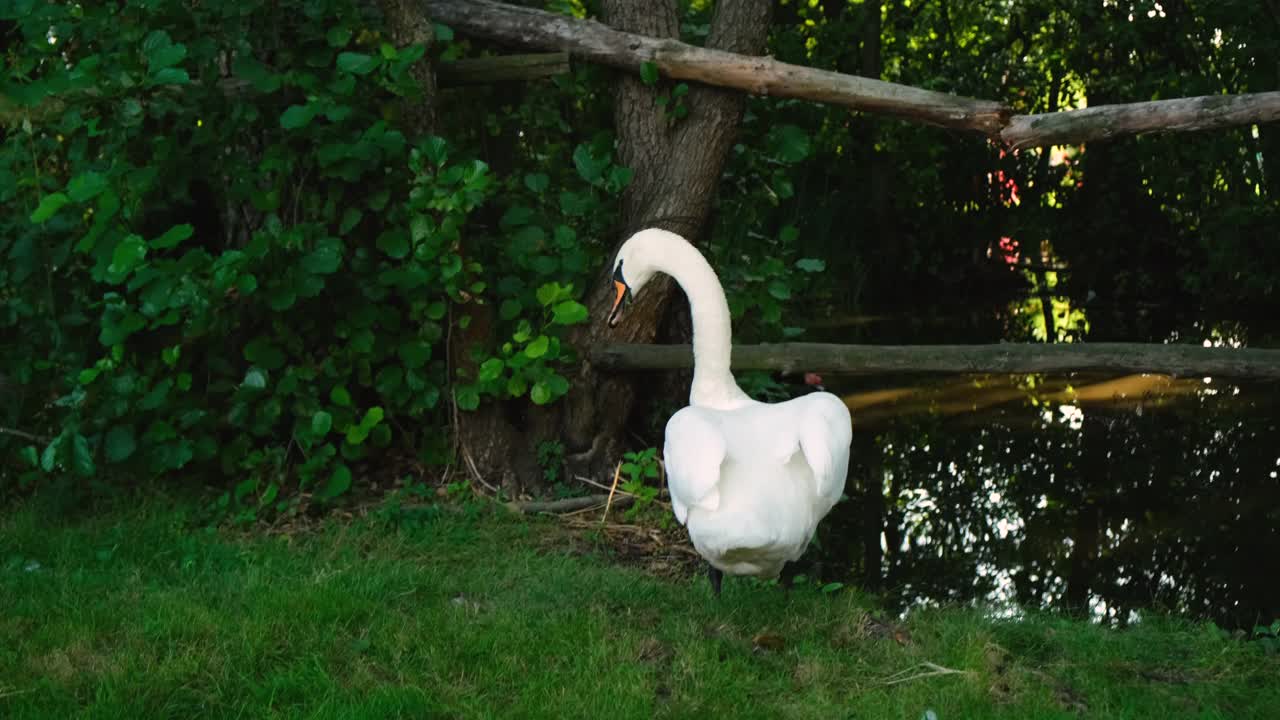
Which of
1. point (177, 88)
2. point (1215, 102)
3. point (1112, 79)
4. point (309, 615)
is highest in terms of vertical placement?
point (1112, 79)

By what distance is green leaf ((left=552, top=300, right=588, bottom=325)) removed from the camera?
5.36 meters

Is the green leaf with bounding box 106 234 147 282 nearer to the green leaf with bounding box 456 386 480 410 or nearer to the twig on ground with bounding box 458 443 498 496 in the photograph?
the green leaf with bounding box 456 386 480 410

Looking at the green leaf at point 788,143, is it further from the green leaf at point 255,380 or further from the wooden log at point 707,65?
the green leaf at point 255,380

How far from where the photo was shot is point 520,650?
389cm

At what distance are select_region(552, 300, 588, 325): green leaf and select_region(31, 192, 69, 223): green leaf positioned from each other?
1892 millimetres

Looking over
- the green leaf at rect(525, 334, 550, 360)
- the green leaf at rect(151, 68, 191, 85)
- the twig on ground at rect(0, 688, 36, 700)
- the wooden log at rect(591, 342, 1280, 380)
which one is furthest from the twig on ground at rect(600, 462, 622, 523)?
the twig on ground at rect(0, 688, 36, 700)

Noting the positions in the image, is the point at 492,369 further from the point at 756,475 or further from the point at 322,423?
the point at 756,475

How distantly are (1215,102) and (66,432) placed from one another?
4.34m

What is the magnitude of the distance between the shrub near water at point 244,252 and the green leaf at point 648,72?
39 cm

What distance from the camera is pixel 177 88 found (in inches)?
212

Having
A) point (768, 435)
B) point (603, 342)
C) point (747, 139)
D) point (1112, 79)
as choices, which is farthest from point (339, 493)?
point (1112, 79)

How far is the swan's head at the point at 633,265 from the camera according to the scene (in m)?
4.71

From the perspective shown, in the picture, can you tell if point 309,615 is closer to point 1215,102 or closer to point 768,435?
point 768,435

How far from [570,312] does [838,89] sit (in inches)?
55.6
